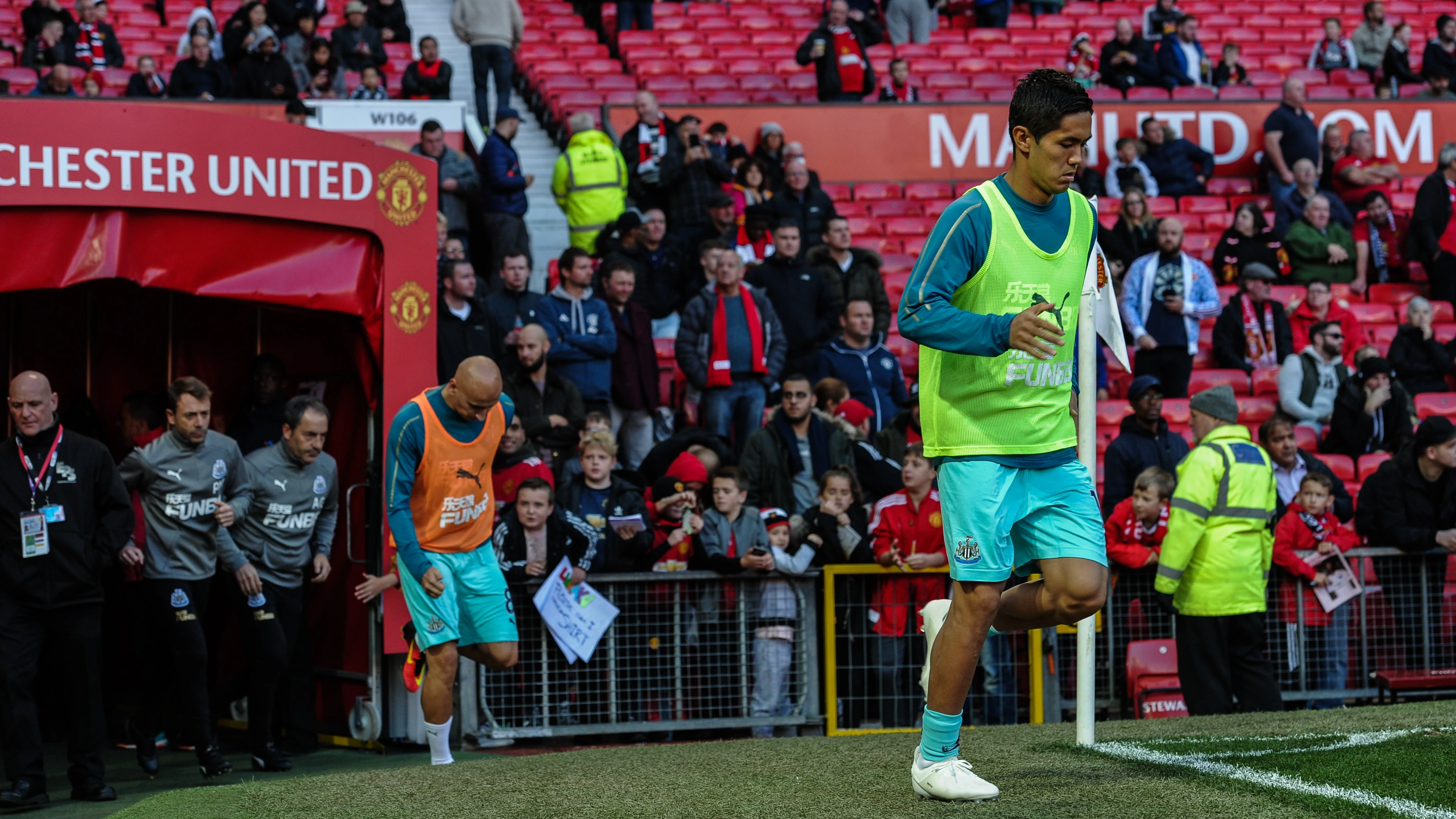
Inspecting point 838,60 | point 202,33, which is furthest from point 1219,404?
point 202,33

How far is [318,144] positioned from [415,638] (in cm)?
268

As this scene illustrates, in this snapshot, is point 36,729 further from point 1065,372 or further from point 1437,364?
point 1437,364

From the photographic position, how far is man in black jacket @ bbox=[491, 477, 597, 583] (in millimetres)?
8750

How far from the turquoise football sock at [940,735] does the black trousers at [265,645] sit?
15.8ft

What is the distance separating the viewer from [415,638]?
788 centimetres

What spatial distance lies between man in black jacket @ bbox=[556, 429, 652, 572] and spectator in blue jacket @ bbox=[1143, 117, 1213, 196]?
9.41 metres

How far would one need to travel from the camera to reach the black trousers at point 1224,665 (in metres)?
8.59

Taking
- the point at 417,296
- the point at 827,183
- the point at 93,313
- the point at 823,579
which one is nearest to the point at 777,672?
the point at 823,579

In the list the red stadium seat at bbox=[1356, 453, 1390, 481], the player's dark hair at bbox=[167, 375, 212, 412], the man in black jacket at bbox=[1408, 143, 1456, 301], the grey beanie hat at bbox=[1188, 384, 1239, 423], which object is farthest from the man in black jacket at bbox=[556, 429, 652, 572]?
the man in black jacket at bbox=[1408, 143, 1456, 301]

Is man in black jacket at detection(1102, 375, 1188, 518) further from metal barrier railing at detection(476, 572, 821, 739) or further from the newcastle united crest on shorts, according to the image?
the newcastle united crest on shorts

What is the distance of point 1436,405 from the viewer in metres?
13.4

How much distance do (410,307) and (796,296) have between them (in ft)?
14.3

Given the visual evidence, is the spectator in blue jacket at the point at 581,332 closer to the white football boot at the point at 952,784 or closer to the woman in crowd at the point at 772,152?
the woman in crowd at the point at 772,152

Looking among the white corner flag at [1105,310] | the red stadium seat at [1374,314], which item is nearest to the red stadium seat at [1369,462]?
the red stadium seat at [1374,314]
